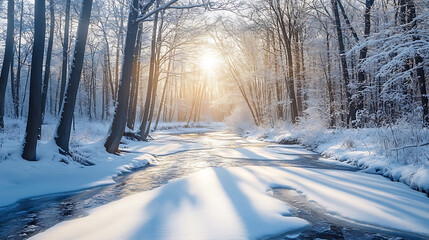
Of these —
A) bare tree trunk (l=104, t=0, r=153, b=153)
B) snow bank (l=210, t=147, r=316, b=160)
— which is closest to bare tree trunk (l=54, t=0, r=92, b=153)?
bare tree trunk (l=104, t=0, r=153, b=153)

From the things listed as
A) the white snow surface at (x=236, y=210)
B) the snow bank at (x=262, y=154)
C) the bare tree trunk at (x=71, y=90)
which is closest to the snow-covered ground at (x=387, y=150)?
the white snow surface at (x=236, y=210)

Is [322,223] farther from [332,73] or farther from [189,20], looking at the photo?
[332,73]

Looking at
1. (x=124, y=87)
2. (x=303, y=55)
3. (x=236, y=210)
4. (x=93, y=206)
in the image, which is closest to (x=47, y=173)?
(x=93, y=206)

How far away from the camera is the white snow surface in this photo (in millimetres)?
2744

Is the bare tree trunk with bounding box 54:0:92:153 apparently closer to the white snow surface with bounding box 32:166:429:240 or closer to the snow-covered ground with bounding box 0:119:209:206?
the snow-covered ground with bounding box 0:119:209:206

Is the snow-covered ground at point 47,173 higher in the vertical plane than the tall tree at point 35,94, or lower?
lower

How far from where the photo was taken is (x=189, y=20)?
14930 mm

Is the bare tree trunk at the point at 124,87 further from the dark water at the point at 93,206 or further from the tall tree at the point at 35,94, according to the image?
the dark water at the point at 93,206

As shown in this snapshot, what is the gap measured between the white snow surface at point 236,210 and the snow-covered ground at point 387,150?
0.45 metres

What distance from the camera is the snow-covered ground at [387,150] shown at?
16.5ft

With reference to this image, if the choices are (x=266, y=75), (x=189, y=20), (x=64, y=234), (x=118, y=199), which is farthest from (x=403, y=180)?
(x=266, y=75)

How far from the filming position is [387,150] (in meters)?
6.59

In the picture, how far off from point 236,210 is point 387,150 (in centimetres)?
537

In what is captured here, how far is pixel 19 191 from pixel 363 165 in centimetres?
787
